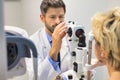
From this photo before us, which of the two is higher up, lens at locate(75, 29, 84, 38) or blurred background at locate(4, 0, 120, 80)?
blurred background at locate(4, 0, 120, 80)

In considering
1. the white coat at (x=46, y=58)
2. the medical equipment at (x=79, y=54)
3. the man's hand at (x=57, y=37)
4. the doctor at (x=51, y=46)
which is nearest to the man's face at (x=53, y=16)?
the doctor at (x=51, y=46)

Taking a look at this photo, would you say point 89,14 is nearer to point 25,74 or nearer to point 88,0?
point 88,0

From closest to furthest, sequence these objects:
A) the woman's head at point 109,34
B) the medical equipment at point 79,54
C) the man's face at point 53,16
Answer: the woman's head at point 109,34 → the medical equipment at point 79,54 → the man's face at point 53,16

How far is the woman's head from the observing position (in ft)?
3.43

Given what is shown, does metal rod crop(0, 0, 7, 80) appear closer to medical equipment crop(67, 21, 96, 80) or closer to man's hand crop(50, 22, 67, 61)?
medical equipment crop(67, 21, 96, 80)

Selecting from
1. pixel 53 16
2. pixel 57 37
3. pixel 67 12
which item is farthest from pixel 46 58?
pixel 67 12

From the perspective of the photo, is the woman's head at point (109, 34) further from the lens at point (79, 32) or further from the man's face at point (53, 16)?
the man's face at point (53, 16)

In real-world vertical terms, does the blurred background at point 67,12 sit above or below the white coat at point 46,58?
above

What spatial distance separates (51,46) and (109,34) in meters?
0.81

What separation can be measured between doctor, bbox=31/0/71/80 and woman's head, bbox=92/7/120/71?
17.7 inches

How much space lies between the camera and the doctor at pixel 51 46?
5.24 feet

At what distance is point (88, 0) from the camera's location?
8.16 ft

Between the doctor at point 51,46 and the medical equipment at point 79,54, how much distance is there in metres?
0.28

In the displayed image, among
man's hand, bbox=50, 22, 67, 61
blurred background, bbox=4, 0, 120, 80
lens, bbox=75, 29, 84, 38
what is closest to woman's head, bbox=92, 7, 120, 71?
lens, bbox=75, 29, 84, 38
